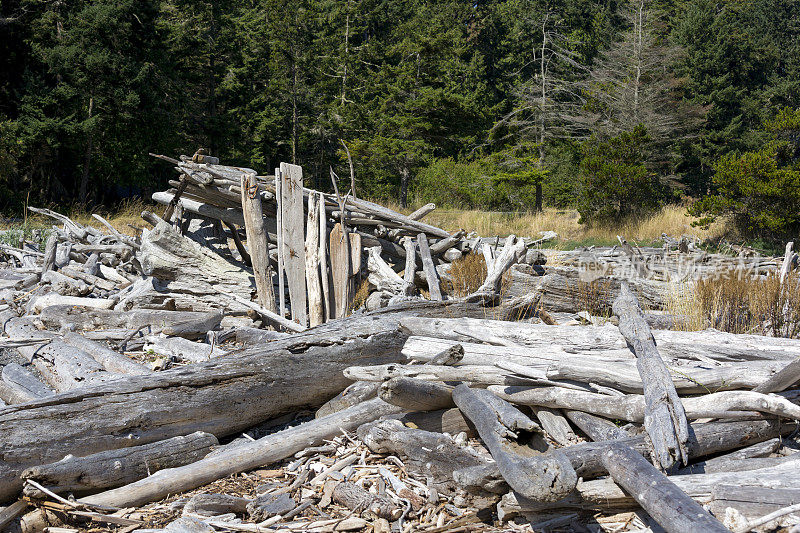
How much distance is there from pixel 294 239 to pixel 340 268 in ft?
2.45

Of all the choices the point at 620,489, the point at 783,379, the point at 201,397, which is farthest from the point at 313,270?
the point at 783,379

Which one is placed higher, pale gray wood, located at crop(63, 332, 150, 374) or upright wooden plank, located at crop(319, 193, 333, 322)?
upright wooden plank, located at crop(319, 193, 333, 322)

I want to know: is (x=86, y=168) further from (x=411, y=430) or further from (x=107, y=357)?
(x=411, y=430)

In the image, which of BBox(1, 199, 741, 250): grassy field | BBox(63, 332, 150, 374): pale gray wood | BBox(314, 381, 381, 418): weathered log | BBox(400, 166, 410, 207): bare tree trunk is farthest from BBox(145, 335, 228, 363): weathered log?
BBox(400, 166, 410, 207): bare tree trunk

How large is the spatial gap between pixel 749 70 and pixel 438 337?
3866cm

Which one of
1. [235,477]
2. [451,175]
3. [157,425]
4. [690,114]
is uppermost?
[690,114]

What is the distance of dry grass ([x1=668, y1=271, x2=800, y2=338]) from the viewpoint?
5770 mm

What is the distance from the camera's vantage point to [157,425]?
370 cm

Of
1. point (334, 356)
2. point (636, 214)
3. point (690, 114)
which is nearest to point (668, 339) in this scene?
point (334, 356)

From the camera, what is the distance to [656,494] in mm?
2412

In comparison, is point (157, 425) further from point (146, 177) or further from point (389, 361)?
point (146, 177)

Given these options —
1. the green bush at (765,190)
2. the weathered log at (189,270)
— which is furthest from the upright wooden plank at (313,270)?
the green bush at (765,190)

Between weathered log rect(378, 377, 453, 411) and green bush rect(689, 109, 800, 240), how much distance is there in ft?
46.0

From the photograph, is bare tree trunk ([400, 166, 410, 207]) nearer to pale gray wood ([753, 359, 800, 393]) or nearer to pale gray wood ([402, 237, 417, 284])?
pale gray wood ([402, 237, 417, 284])
